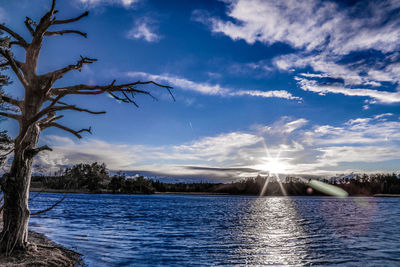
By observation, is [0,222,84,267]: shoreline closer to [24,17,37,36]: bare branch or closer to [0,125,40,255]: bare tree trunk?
[0,125,40,255]: bare tree trunk

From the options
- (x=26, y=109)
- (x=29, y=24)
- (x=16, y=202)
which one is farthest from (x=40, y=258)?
(x=29, y=24)

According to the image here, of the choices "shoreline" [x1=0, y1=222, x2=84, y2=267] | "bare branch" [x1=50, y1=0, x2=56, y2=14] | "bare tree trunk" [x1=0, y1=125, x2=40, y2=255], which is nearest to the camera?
"bare branch" [x1=50, y1=0, x2=56, y2=14]

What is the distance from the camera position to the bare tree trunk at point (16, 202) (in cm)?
969

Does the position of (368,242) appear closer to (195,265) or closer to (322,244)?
(322,244)

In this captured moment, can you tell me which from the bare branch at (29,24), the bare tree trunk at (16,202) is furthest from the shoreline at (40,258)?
the bare branch at (29,24)

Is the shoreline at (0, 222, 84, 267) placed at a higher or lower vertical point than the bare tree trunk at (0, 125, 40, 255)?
lower

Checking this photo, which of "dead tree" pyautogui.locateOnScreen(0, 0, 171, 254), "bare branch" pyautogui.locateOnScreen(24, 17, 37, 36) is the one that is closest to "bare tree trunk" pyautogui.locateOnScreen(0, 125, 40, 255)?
"dead tree" pyautogui.locateOnScreen(0, 0, 171, 254)

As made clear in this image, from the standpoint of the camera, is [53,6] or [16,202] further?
[16,202]

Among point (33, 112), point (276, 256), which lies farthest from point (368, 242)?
point (33, 112)

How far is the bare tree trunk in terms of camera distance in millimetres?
9691

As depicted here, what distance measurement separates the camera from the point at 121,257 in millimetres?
14047

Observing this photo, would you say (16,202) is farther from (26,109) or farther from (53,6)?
(53,6)

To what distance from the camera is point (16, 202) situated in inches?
389

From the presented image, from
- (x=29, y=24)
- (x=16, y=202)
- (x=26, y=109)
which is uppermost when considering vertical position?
(x=29, y=24)
